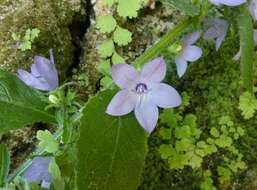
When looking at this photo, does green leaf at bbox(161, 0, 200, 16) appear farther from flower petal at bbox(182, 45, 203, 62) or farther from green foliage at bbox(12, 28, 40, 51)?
green foliage at bbox(12, 28, 40, 51)

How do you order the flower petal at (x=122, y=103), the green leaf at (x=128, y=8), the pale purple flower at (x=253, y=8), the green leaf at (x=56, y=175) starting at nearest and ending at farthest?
the green leaf at (x=56, y=175) → the flower petal at (x=122, y=103) → the pale purple flower at (x=253, y=8) → the green leaf at (x=128, y=8)

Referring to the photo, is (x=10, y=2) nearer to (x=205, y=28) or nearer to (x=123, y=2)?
(x=123, y=2)

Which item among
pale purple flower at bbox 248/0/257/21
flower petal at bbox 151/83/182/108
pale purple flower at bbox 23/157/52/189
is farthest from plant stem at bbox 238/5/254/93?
pale purple flower at bbox 23/157/52/189

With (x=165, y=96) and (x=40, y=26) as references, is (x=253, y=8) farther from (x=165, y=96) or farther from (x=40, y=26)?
(x=40, y=26)

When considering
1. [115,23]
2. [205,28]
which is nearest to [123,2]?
[115,23]

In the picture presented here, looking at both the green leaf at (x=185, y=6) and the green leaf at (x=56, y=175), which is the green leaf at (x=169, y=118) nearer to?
the green leaf at (x=185, y=6)

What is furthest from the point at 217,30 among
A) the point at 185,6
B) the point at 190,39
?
the point at 185,6

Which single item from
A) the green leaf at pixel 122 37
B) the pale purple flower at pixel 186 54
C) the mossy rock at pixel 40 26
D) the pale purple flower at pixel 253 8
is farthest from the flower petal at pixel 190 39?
the mossy rock at pixel 40 26

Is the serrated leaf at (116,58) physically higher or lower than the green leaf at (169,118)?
higher
